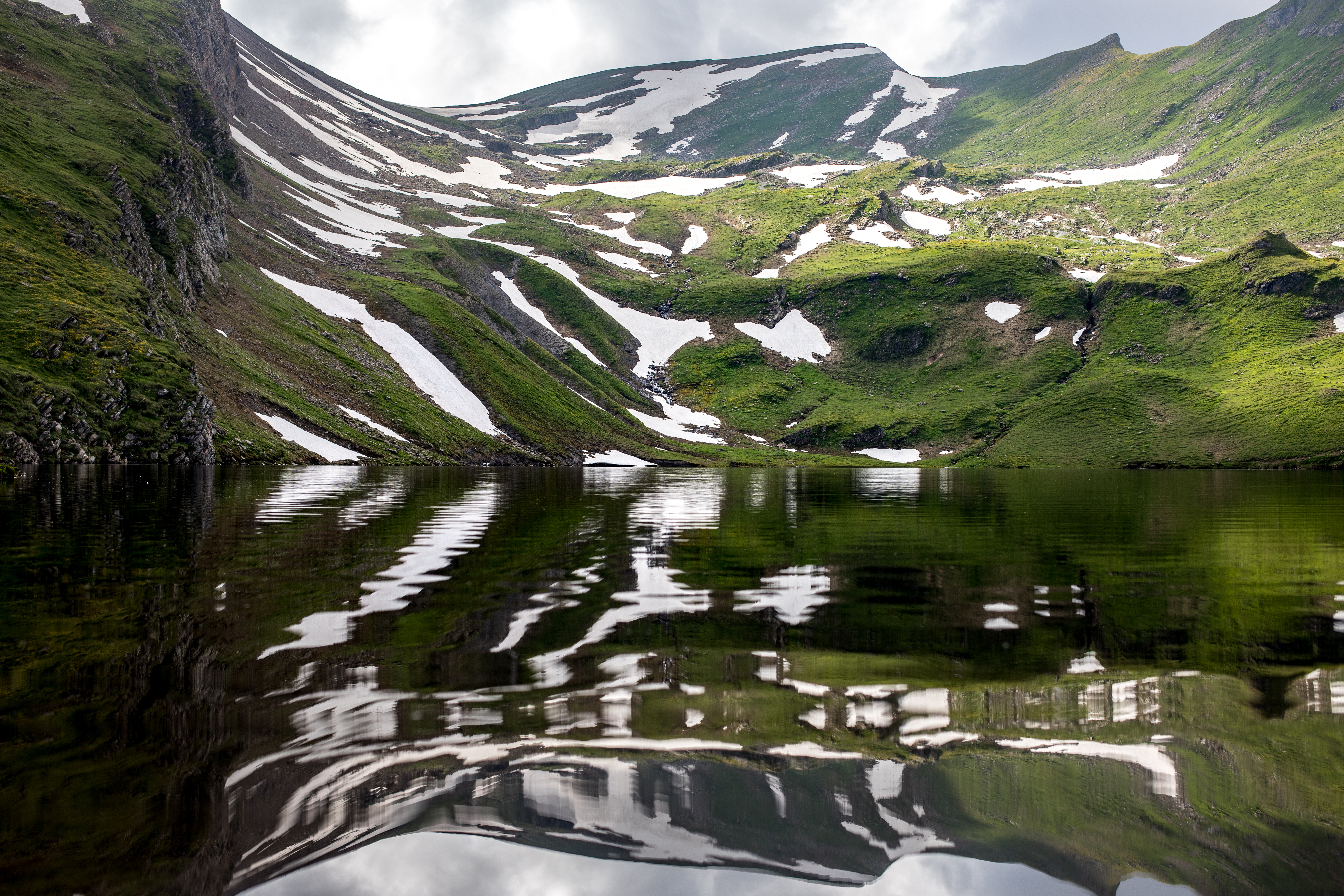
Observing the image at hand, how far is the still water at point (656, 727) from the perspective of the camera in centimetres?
638

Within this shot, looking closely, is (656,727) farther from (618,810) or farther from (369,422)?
(369,422)

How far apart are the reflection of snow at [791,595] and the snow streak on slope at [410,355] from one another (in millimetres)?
A: 112068

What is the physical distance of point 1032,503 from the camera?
171ft

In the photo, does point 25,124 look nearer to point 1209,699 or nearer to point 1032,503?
point 1032,503

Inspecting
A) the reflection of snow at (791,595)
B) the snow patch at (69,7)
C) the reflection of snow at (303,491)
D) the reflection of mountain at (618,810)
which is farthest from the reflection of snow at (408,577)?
the snow patch at (69,7)

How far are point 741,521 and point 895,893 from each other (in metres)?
31.8

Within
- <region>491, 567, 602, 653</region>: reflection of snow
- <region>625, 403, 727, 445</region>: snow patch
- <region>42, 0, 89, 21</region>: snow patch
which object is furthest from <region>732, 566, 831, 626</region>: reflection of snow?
<region>42, 0, 89, 21</region>: snow patch

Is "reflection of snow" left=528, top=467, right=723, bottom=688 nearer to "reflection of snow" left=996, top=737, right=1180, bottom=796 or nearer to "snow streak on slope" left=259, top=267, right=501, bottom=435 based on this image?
"reflection of snow" left=996, top=737, right=1180, bottom=796

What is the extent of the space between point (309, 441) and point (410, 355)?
154 ft

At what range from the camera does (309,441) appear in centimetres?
9319

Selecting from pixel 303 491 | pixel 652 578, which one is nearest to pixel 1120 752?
pixel 652 578

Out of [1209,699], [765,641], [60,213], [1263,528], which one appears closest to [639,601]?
[765,641]

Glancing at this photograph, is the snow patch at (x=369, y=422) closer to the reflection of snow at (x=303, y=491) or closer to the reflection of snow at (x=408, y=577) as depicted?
the reflection of snow at (x=303, y=491)

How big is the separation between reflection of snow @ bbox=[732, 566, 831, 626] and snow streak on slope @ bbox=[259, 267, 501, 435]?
112068mm
